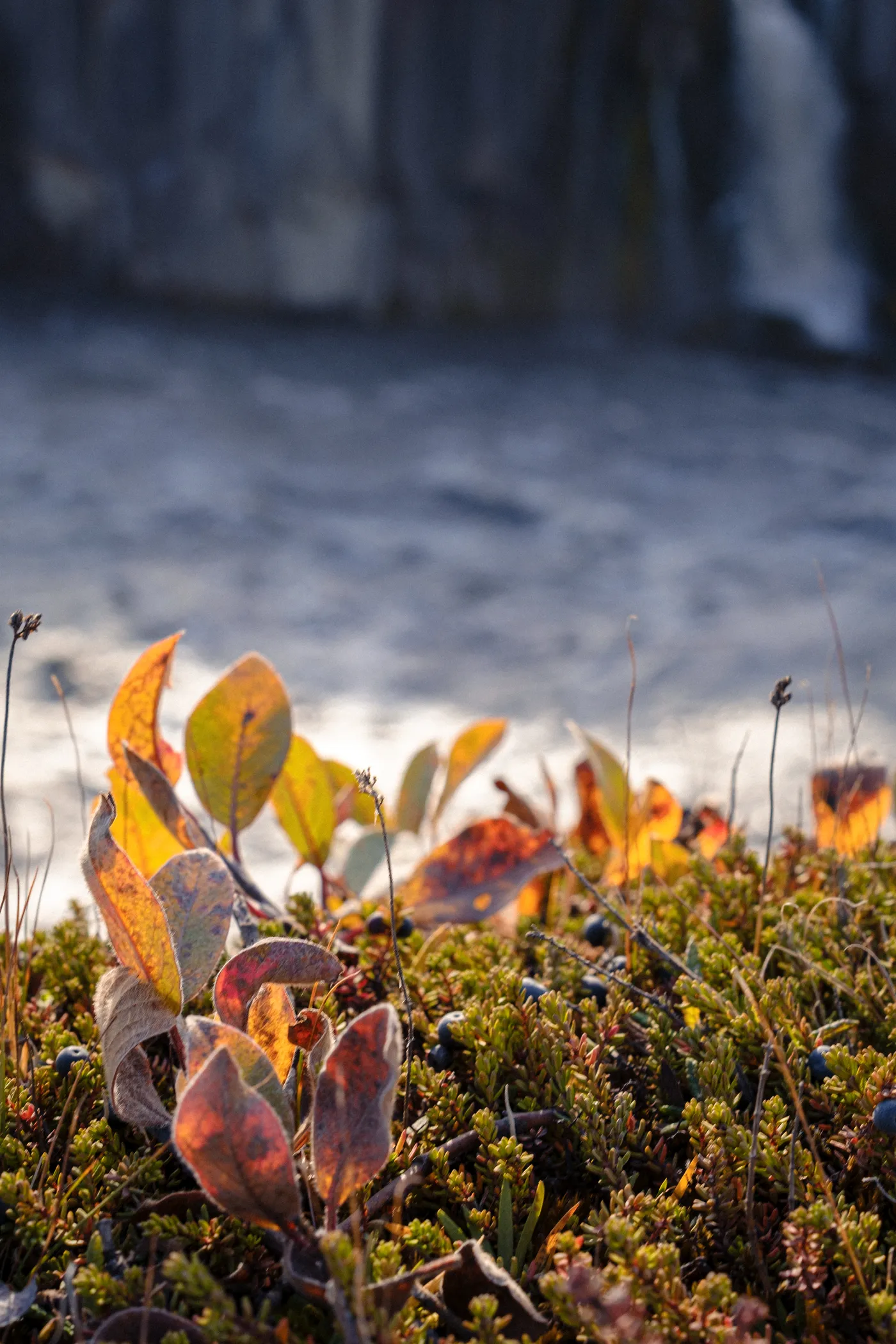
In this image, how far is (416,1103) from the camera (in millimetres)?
816

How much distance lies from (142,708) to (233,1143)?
21.0 inches

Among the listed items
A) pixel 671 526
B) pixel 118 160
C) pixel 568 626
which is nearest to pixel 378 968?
pixel 568 626

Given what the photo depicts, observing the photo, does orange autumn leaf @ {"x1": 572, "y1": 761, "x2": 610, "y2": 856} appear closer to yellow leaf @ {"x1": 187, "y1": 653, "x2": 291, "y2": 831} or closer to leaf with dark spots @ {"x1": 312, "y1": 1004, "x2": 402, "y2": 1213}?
yellow leaf @ {"x1": 187, "y1": 653, "x2": 291, "y2": 831}

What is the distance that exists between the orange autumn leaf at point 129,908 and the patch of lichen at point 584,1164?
0.11m

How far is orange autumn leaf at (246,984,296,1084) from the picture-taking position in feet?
2.41

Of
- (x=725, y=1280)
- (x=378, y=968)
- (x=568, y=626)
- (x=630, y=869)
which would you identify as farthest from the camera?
(x=568, y=626)

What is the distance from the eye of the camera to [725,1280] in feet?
1.98

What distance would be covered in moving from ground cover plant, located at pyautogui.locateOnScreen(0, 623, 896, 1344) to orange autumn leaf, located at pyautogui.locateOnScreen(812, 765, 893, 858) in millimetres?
219

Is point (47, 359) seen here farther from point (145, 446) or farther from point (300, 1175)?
point (300, 1175)

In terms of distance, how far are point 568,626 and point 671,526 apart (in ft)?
3.45

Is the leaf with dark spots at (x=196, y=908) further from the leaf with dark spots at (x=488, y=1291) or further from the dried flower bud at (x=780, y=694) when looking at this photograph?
the dried flower bud at (x=780, y=694)

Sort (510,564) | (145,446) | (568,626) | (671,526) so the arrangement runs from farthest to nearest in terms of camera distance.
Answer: (145,446), (671,526), (510,564), (568,626)

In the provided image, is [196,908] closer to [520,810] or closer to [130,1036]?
[130,1036]

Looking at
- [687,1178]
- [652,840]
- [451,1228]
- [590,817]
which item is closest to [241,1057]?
[451,1228]
